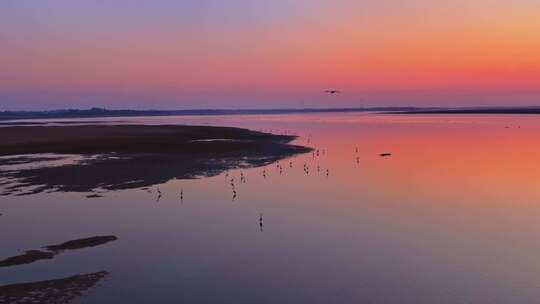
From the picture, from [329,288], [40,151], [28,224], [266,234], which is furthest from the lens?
[40,151]

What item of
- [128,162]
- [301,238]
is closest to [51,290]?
[301,238]

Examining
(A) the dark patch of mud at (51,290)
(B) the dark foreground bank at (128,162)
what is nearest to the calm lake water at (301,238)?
(A) the dark patch of mud at (51,290)

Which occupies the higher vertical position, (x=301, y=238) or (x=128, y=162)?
(x=128, y=162)

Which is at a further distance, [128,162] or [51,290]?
[128,162]

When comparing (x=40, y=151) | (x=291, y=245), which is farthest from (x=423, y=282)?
(x=40, y=151)

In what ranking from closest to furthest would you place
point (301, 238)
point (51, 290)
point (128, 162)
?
point (51, 290), point (301, 238), point (128, 162)

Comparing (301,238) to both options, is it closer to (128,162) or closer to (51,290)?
(51,290)

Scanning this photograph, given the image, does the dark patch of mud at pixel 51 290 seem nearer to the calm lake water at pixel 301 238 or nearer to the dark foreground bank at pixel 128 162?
the calm lake water at pixel 301 238

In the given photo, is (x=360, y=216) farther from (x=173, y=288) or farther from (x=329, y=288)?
(x=173, y=288)

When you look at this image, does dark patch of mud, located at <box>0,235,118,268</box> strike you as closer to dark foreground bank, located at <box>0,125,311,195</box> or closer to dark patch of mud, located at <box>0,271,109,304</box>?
dark patch of mud, located at <box>0,271,109,304</box>
